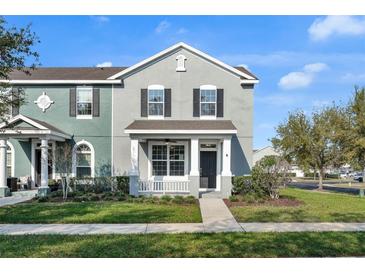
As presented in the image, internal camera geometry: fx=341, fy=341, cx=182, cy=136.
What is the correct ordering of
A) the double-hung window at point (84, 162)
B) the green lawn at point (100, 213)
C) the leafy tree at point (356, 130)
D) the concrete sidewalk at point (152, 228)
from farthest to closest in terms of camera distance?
the leafy tree at point (356, 130), the double-hung window at point (84, 162), the green lawn at point (100, 213), the concrete sidewalk at point (152, 228)

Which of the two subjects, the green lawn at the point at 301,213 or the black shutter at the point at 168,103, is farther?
the black shutter at the point at 168,103

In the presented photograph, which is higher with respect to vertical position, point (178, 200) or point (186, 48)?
point (186, 48)

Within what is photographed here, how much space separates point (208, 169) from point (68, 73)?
1032 cm

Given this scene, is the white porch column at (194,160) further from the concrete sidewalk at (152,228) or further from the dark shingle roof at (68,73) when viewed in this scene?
the concrete sidewalk at (152,228)

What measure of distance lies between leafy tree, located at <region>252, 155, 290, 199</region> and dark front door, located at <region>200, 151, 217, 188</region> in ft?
9.88

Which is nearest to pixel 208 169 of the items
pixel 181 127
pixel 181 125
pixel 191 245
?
pixel 181 125

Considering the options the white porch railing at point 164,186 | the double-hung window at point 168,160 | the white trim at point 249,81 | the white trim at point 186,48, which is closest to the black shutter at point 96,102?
the white trim at point 186,48

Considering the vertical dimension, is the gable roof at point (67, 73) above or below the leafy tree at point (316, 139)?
above

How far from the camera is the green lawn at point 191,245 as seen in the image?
6797mm

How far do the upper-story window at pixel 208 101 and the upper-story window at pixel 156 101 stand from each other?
86.5 inches

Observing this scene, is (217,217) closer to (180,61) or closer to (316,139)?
(180,61)

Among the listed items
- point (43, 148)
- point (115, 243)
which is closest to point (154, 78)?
point (43, 148)

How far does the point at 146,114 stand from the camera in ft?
63.1

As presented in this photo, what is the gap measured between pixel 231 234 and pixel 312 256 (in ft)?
7.12
